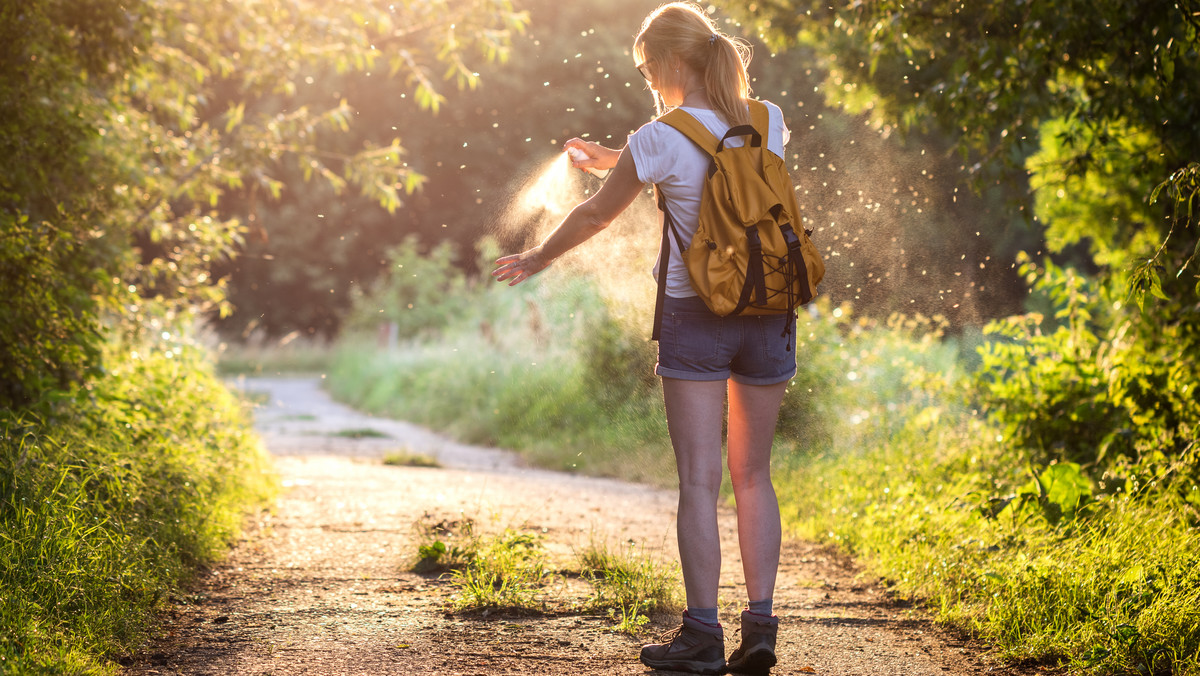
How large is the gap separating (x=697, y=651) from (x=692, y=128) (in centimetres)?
156

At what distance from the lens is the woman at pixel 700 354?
2.80m

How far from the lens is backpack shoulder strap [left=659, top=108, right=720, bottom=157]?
2.74m

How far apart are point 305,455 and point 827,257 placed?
18.1 feet

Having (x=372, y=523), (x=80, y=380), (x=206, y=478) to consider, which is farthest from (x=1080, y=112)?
(x=80, y=380)

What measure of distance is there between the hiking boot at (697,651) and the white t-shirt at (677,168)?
1014mm

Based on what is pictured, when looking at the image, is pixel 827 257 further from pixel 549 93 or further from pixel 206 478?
pixel 549 93

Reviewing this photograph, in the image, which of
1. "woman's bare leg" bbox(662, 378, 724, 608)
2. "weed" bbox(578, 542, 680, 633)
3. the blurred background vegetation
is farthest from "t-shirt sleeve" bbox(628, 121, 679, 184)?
"weed" bbox(578, 542, 680, 633)

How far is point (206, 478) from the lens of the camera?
16.5 feet

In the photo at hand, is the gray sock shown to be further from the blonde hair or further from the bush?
the bush

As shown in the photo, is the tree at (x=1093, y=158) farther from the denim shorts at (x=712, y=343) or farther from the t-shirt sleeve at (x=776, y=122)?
the denim shorts at (x=712, y=343)

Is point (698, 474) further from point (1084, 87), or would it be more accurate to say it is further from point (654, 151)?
point (1084, 87)

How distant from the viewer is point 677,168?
109 inches

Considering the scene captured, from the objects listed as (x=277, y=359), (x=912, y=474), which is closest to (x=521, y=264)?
(x=912, y=474)

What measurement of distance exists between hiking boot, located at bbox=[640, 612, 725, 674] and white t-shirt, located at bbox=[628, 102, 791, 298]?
1.01 meters
